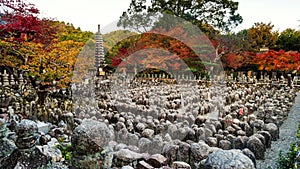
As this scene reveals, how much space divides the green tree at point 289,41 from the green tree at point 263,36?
61 cm

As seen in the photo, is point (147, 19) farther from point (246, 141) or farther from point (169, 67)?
point (246, 141)

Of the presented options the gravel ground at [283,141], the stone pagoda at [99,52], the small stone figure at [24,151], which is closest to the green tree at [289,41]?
the stone pagoda at [99,52]

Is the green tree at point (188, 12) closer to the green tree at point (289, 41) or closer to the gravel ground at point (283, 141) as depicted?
the green tree at point (289, 41)

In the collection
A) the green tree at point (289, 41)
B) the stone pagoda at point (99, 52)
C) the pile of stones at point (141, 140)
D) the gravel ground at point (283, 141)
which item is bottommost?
the gravel ground at point (283, 141)

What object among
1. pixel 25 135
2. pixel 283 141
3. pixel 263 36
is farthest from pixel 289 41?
pixel 25 135

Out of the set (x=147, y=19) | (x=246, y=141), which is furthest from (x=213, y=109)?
(x=147, y=19)

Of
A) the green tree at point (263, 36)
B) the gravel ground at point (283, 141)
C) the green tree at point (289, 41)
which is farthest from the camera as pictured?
the green tree at point (263, 36)

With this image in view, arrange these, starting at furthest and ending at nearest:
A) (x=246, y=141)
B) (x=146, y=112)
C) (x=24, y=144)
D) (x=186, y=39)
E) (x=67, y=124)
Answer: (x=186, y=39), (x=146, y=112), (x=67, y=124), (x=246, y=141), (x=24, y=144)

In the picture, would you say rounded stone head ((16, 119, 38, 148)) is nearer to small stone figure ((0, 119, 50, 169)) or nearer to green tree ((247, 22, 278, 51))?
small stone figure ((0, 119, 50, 169))

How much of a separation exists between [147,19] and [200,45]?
4171 mm

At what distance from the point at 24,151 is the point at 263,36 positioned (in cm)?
2180

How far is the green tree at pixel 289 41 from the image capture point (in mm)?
20392

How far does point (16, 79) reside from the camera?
10547mm

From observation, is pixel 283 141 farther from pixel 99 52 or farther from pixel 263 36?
pixel 263 36
